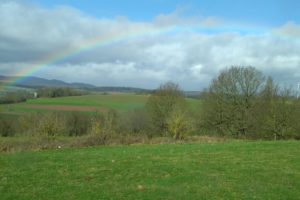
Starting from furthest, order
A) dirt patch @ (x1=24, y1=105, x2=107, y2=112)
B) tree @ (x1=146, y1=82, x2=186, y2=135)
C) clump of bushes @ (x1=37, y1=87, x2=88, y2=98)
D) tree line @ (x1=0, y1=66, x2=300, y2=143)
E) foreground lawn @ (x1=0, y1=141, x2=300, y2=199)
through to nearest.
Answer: clump of bushes @ (x1=37, y1=87, x2=88, y2=98) → tree @ (x1=146, y1=82, x2=186, y2=135) → dirt patch @ (x1=24, y1=105, x2=107, y2=112) → tree line @ (x1=0, y1=66, x2=300, y2=143) → foreground lawn @ (x1=0, y1=141, x2=300, y2=199)

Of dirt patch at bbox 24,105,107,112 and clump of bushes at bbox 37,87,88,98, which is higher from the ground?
clump of bushes at bbox 37,87,88,98

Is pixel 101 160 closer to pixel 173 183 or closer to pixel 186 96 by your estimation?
pixel 173 183

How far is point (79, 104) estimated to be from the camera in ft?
220

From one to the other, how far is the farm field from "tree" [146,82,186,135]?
2.02 meters

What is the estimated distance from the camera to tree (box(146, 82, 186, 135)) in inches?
2286

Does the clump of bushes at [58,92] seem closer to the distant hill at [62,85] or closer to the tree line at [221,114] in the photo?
the distant hill at [62,85]

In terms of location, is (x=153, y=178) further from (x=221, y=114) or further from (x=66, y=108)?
(x=66, y=108)

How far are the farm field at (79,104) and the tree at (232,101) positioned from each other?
14.1ft

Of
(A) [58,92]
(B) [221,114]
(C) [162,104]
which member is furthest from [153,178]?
(A) [58,92]

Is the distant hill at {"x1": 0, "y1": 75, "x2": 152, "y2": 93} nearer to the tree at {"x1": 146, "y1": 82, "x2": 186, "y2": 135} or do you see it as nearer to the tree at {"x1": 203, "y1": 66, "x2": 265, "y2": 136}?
the tree at {"x1": 146, "y1": 82, "x2": 186, "y2": 135}

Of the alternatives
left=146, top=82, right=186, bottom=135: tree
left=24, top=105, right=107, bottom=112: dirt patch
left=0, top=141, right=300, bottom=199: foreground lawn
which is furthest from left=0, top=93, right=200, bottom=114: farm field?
left=0, top=141, right=300, bottom=199: foreground lawn

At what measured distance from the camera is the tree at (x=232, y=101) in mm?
51553

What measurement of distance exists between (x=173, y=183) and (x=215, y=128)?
42.7 meters

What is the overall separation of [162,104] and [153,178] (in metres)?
47.4
